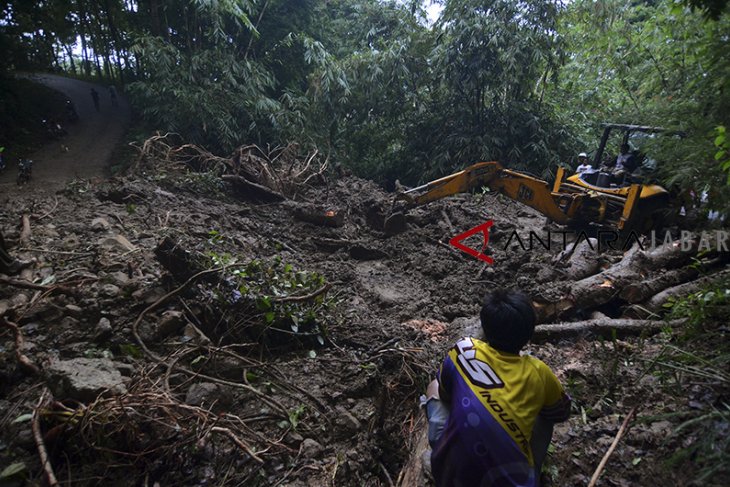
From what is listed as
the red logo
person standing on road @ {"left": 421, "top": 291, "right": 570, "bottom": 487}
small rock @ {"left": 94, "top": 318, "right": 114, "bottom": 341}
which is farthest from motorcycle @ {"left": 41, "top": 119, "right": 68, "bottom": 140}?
person standing on road @ {"left": 421, "top": 291, "right": 570, "bottom": 487}

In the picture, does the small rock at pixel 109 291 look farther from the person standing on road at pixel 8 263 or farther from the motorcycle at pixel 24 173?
the motorcycle at pixel 24 173

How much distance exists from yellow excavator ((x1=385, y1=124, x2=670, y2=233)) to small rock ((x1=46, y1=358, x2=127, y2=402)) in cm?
533

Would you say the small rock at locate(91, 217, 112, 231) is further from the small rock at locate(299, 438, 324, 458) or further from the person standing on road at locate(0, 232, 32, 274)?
the small rock at locate(299, 438, 324, 458)

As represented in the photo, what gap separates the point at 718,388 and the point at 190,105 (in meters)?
11.0

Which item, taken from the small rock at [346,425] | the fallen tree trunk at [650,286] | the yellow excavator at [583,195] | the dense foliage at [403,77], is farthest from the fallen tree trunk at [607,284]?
the dense foliage at [403,77]

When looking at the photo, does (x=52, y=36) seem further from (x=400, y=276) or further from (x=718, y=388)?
(x=718, y=388)

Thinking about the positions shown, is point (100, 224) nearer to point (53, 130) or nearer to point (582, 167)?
point (582, 167)

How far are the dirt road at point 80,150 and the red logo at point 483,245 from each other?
25.7 feet

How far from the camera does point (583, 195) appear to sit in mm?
6371

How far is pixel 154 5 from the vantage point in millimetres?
11500

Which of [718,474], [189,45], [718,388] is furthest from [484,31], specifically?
[718,474]

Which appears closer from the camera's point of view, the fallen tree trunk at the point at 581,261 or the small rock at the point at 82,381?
the small rock at the point at 82,381

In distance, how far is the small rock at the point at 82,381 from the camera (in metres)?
2.51

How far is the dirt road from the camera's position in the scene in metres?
8.93
